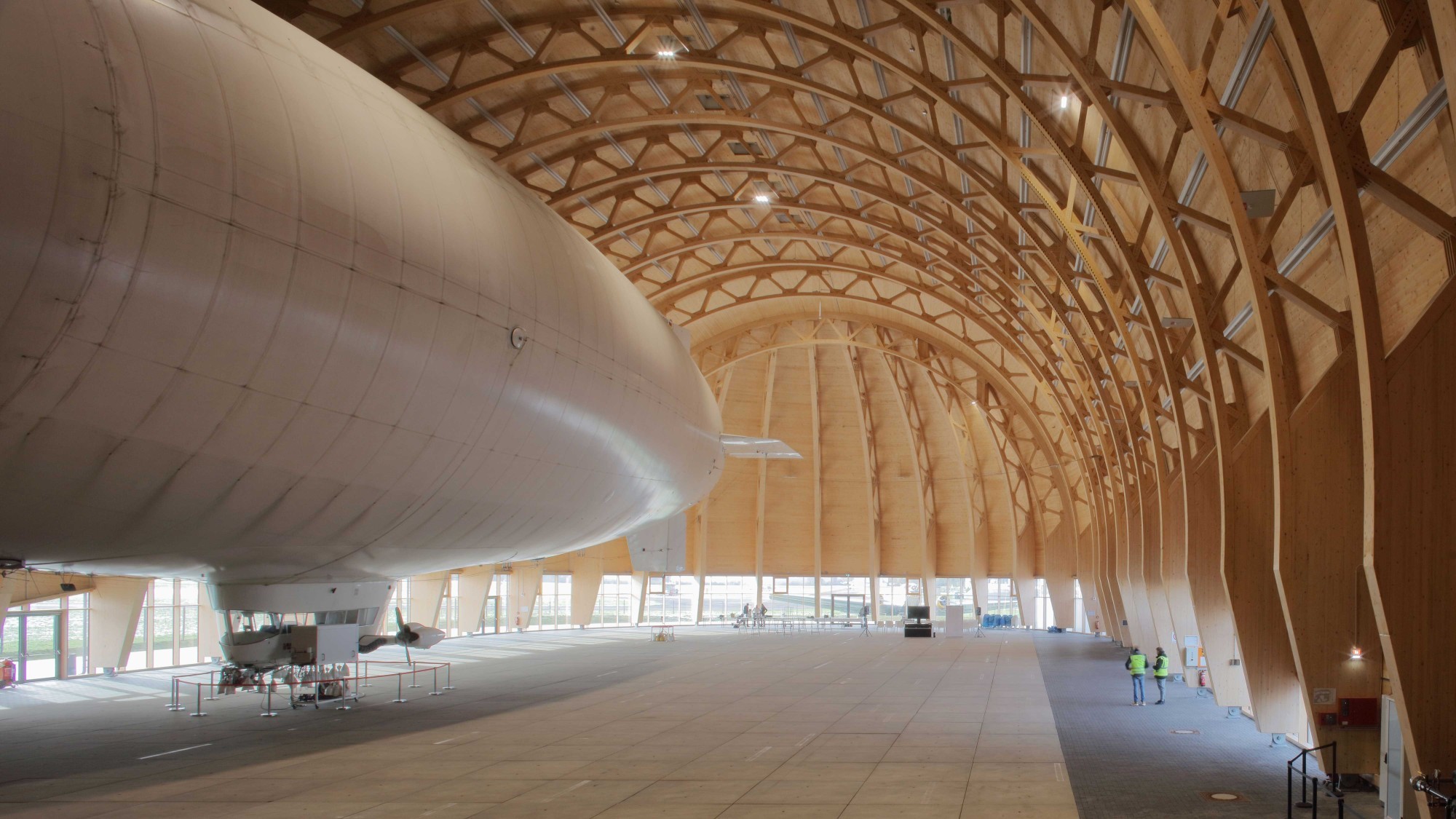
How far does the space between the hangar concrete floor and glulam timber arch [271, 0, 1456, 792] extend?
3.38 metres

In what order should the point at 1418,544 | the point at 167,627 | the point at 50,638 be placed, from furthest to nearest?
the point at 167,627 < the point at 50,638 < the point at 1418,544

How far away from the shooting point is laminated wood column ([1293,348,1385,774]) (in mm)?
13633

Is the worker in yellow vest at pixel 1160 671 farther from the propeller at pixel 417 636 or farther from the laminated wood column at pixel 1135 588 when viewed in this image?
the propeller at pixel 417 636

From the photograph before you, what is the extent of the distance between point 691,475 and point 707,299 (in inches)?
783

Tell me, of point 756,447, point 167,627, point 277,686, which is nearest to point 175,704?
point 277,686

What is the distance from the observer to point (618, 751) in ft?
53.3

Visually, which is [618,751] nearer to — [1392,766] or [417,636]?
[417,636]

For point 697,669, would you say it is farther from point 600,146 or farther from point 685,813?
point 685,813

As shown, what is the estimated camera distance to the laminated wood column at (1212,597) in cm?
2092

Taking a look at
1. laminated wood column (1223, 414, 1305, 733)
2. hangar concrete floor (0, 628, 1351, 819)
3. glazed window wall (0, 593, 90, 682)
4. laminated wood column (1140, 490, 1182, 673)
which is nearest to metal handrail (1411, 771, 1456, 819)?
hangar concrete floor (0, 628, 1351, 819)

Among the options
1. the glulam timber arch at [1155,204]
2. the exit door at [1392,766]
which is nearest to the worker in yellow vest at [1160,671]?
the glulam timber arch at [1155,204]

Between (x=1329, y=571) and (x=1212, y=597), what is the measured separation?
7774 mm

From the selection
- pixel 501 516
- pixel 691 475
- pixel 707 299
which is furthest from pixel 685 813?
pixel 707 299

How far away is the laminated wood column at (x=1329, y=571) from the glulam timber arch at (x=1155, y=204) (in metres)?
0.04
